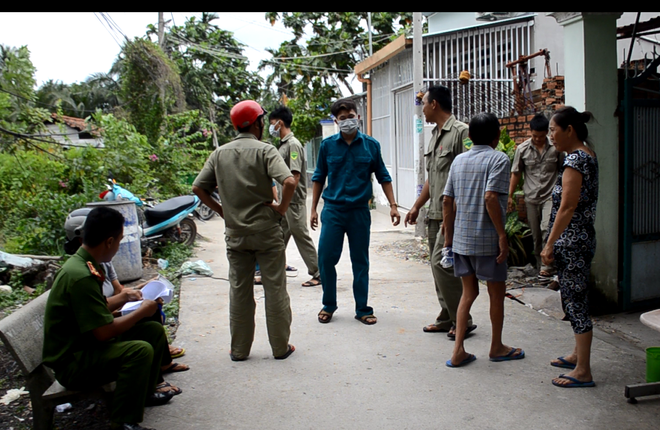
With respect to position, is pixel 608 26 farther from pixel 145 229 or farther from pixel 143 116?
pixel 143 116

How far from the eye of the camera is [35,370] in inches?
121

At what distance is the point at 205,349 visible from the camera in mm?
4484

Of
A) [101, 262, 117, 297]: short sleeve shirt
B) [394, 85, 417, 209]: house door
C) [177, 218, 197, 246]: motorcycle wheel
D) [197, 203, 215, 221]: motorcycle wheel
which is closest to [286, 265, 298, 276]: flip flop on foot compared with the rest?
[177, 218, 197, 246]: motorcycle wheel

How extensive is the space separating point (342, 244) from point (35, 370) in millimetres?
2677

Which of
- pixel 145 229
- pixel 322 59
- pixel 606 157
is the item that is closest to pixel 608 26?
pixel 606 157

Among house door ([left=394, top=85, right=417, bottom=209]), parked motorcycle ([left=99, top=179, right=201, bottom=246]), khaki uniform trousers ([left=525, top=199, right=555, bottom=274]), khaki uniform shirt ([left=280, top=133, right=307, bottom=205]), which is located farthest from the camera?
house door ([left=394, top=85, right=417, bottom=209])

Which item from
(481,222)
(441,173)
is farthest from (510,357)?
(441,173)

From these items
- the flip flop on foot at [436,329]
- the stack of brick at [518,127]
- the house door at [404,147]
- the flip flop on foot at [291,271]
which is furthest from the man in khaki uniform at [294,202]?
the house door at [404,147]

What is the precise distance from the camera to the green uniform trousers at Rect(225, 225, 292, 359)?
416cm

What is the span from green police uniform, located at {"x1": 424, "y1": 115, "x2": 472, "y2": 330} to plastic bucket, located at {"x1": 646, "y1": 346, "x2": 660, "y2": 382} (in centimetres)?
137

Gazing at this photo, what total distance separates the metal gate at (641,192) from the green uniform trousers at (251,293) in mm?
3341

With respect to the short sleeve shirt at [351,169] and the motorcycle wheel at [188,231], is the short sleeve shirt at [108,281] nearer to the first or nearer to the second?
the short sleeve shirt at [351,169]

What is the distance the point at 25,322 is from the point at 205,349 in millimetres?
1594

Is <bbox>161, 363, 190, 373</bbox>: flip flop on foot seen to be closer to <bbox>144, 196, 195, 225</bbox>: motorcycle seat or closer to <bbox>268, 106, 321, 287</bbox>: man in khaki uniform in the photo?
<bbox>268, 106, 321, 287</bbox>: man in khaki uniform
